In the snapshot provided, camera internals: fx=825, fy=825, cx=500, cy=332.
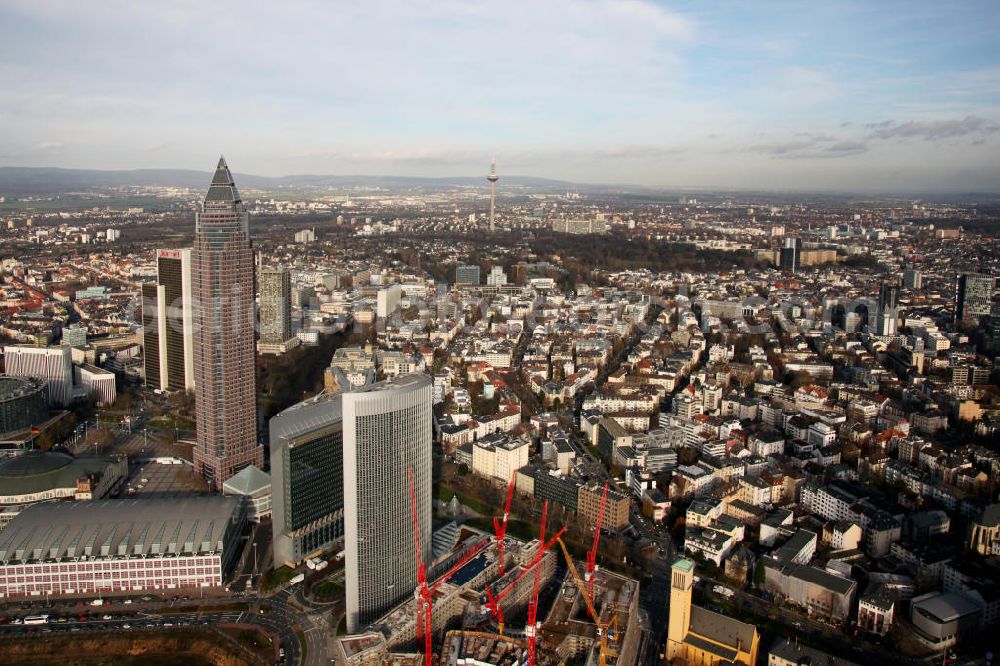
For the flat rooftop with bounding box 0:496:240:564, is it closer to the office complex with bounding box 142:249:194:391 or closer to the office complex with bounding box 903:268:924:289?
the office complex with bounding box 142:249:194:391

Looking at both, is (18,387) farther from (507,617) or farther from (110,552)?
(507,617)

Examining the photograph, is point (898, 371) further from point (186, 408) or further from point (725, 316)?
point (186, 408)

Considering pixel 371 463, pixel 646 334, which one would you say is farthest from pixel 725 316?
pixel 371 463

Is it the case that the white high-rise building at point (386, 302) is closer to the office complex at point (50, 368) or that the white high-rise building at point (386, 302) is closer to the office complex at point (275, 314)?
the office complex at point (275, 314)

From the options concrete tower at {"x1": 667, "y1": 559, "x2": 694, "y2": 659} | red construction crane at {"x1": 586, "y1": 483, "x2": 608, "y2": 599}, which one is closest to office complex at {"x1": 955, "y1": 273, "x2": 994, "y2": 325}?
red construction crane at {"x1": 586, "y1": 483, "x2": 608, "y2": 599}

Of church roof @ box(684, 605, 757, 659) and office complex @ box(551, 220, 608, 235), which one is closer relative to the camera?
church roof @ box(684, 605, 757, 659)

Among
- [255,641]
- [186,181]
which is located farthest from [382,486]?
[186,181]
